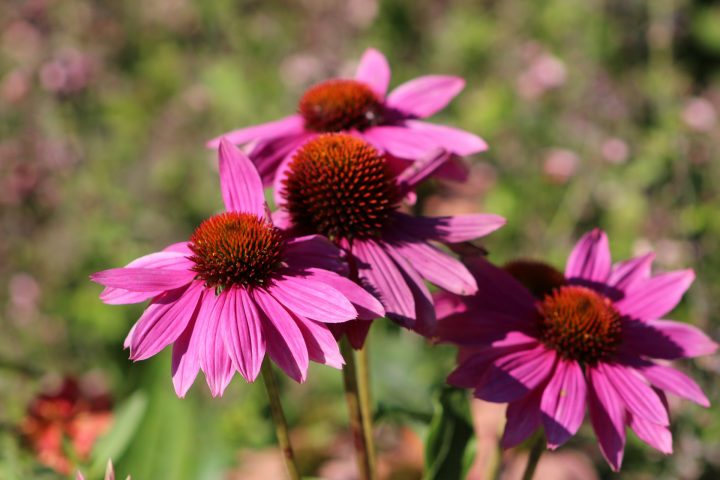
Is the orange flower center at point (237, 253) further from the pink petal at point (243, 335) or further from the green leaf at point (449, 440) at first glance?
the green leaf at point (449, 440)

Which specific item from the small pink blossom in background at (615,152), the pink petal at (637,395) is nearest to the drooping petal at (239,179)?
the pink petal at (637,395)

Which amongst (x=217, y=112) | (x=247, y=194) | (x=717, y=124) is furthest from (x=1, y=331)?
(x=717, y=124)

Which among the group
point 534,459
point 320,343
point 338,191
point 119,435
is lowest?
point 119,435

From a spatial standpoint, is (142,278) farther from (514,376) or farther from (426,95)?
(426,95)

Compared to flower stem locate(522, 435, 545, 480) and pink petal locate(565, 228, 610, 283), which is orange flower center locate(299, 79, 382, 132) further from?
flower stem locate(522, 435, 545, 480)

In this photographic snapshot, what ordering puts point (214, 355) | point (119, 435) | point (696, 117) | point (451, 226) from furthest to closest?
point (696, 117), point (119, 435), point (451, 226), point (214, 355)

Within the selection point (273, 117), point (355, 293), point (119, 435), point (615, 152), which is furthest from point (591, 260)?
point (273, 117)

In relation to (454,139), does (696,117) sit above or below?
below
